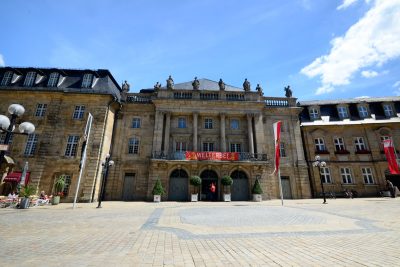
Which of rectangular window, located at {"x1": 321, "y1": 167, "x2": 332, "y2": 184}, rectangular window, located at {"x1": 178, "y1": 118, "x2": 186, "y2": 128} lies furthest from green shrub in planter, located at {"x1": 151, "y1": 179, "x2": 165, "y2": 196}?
rectangular window, located at {"x1": 321, "y1": 167, "x2": 332, "y2": 184}

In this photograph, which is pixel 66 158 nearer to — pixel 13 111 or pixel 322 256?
pixel 13 111

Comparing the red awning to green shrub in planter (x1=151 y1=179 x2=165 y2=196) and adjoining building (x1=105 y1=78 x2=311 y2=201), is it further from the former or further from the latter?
green shrub in planter (x1=151 y1=179 x2=165 y2=196)

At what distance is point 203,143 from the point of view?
25922 mm

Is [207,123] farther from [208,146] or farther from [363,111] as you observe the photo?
[363,111]

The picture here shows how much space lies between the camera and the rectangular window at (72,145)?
866 inches

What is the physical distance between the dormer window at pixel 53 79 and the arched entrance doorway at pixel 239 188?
25.2m

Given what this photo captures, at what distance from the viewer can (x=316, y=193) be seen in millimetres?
24875

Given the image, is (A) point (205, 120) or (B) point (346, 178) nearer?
(B) point (346, 178)

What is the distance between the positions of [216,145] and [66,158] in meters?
17.7

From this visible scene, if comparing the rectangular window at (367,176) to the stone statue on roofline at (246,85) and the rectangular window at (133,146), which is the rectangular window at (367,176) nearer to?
the stone statue on roofline at (246,85)

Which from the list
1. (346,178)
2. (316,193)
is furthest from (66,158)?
(346,178)

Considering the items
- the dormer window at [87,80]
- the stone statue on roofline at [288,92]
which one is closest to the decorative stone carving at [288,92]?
Result: the stone statue on roofline at [288,92]

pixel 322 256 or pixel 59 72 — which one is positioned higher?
pixel 59 72

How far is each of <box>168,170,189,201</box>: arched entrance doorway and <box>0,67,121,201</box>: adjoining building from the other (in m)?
8.28
